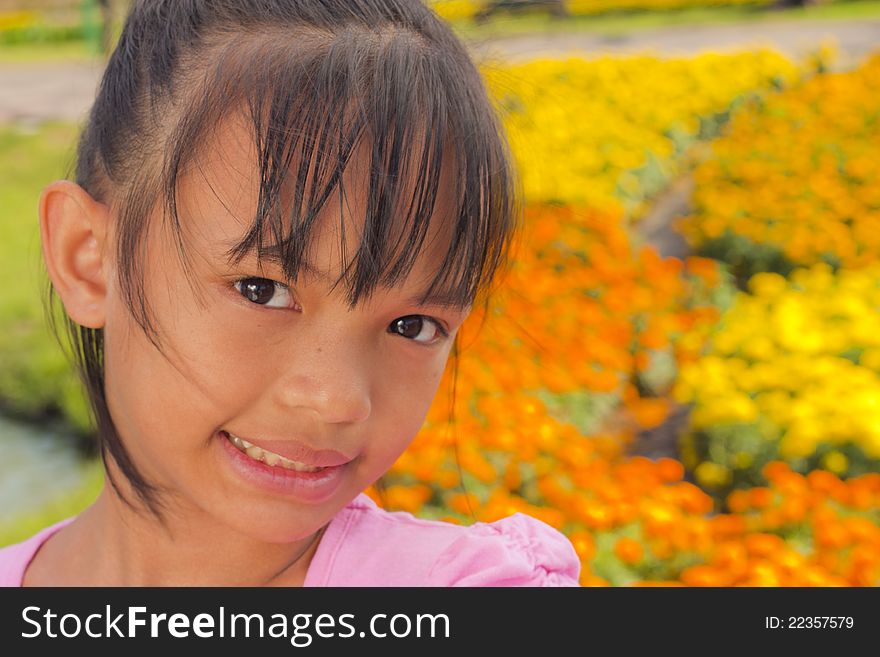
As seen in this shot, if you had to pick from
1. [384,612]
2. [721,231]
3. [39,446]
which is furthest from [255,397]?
[721,231]

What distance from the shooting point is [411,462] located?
2637 millimetres

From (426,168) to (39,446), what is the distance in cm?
334

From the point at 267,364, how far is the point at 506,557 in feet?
1.35

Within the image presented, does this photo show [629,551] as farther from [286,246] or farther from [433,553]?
[286,246]

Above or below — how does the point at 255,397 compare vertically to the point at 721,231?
above

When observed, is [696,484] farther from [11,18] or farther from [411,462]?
[11,18]

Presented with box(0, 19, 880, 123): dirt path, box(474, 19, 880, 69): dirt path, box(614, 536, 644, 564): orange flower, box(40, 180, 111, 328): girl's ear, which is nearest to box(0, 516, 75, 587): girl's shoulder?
box(40, 180, 111, 328): girl's ear

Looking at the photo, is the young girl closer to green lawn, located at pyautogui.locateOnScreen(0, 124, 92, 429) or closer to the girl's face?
the girl's face

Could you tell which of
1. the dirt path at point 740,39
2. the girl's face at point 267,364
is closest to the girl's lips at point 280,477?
the girl's face at point 267,364

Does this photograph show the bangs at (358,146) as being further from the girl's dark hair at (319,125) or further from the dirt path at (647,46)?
the dirt path at (647,46)

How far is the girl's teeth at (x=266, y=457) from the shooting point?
1.11 meters

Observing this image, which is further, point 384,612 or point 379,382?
point 384,612

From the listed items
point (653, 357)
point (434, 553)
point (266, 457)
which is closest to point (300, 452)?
point (266, 457)

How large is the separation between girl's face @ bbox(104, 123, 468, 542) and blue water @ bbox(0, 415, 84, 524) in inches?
100
